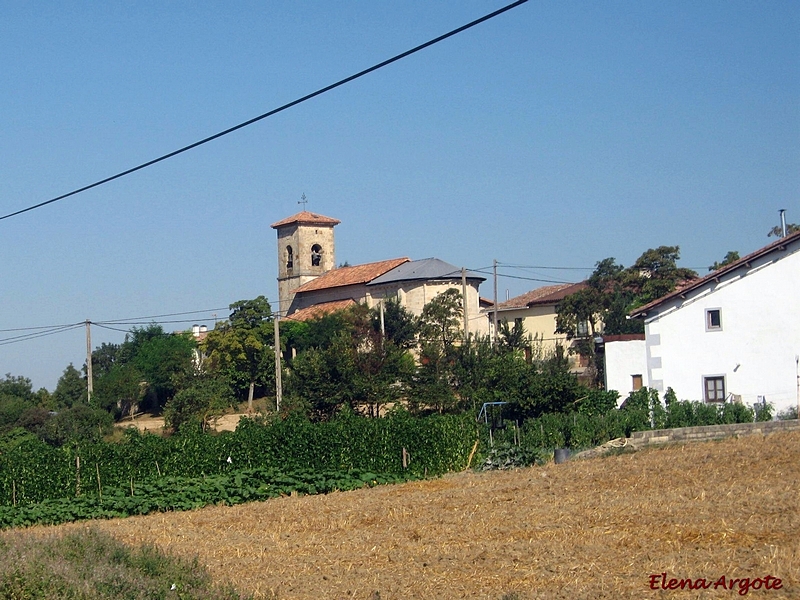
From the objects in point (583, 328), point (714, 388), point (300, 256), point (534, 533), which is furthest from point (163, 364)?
point (534, 533)

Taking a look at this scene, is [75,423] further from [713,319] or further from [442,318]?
[713,319]

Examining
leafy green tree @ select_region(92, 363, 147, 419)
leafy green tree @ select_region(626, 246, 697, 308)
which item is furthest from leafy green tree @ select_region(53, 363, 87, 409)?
leafy green tree @ select_region(626, 246, 697, 308)

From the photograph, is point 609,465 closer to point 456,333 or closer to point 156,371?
point 456,333

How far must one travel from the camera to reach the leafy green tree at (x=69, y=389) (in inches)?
2498

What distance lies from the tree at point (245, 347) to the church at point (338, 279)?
3.82 meters

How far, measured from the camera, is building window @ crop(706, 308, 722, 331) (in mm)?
31547

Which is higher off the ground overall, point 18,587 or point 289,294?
point 289,294

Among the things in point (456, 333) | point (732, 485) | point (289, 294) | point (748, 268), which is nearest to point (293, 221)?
point (289, 294)

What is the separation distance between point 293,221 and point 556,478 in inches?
2442

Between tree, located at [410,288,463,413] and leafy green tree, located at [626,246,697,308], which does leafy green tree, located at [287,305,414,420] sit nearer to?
tree, located at [410,288,463,413]

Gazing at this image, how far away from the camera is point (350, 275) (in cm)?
7088

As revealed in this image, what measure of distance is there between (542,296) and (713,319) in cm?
3928

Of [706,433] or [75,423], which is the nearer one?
[706,433]

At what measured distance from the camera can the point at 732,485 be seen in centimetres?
1540
